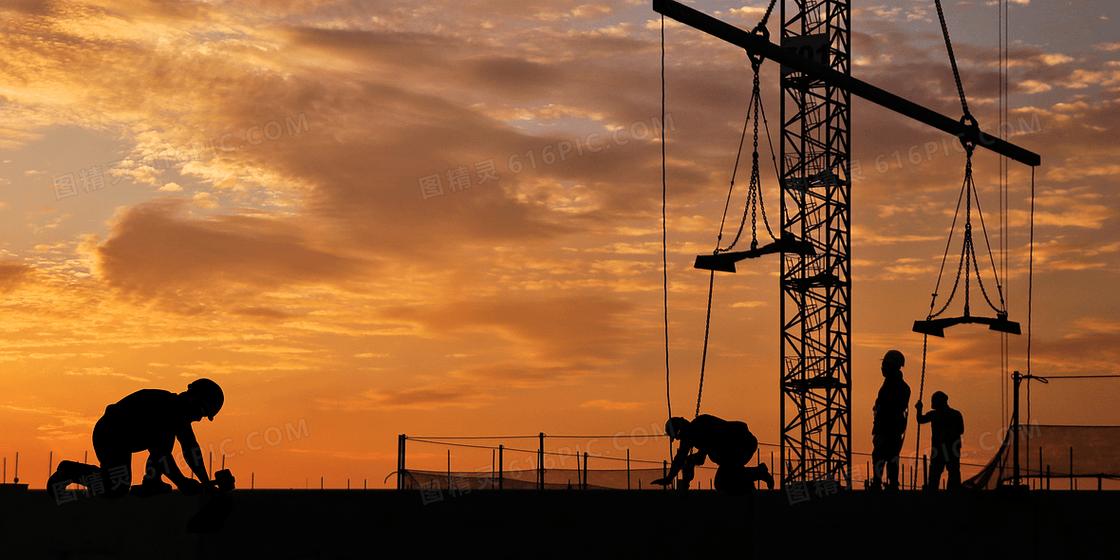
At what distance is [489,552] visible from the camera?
14.9 m

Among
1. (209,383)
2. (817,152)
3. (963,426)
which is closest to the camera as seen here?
(209,383)

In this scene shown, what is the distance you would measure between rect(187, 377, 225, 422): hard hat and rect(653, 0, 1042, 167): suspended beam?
A: 1898 centimetres

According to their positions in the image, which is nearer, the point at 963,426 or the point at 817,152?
the point at 963,426

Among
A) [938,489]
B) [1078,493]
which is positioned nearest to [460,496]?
[938,489]

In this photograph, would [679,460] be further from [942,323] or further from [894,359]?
[942,323]

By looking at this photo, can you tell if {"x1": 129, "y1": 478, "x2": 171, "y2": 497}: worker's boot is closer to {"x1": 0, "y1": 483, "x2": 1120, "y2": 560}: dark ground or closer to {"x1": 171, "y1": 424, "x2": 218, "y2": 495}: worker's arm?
{"x1": 171, "y1": 424, "x2": 218, "y2": 495}: worker's arm

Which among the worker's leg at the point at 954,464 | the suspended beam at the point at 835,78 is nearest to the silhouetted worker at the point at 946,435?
the worker's leg at the point at 954,464

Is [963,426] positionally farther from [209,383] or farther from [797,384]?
[797,384]

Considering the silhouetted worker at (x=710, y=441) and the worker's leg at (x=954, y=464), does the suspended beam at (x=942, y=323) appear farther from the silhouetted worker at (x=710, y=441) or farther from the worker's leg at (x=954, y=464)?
the silhouetted worker at (x=710, y=441)

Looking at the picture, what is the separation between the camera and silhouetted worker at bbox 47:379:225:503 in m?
10.6

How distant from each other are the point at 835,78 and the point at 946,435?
1713 cm

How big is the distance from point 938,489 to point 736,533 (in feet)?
9.96

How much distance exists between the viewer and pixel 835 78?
31766 mm

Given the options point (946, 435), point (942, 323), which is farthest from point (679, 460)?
point (942, 323)
